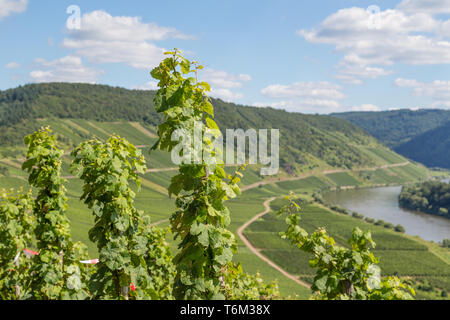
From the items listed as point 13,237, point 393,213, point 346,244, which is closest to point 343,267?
point 13,237

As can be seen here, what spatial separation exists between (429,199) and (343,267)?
179 metres

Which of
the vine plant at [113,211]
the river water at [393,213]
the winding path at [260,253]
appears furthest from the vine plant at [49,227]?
the river water at [393,213]

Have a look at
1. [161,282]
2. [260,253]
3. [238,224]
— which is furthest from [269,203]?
[161,282]

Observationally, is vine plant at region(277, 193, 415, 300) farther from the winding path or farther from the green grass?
the green grass

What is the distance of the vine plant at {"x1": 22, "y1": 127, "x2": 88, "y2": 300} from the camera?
10695mm

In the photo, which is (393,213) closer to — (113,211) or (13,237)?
(13,237)

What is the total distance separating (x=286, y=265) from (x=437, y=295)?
3084cm

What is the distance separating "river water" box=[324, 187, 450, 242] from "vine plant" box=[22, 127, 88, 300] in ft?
408

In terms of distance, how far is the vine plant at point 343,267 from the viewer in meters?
7.58

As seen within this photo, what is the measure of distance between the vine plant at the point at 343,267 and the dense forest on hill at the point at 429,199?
166680 millimetres

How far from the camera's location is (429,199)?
164 m

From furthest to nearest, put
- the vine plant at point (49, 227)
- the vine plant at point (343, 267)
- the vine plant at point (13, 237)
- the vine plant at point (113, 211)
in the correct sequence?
1. the vine plant at point (13, 237)
2. the vine plant at point (49, 227)
3. the vine plant at point (113, 211)
4. the vine plant at point (343, 267)

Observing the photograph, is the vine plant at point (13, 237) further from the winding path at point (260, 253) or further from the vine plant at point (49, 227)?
the winding path at point (260, 253)
